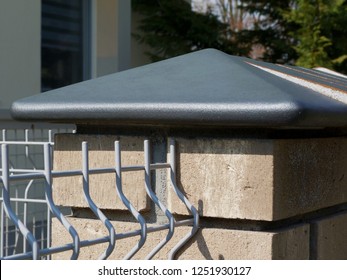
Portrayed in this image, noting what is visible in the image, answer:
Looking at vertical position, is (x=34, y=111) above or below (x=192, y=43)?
below

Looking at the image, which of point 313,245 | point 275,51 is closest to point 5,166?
point 313,245

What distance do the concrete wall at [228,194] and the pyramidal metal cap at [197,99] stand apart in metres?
0.12

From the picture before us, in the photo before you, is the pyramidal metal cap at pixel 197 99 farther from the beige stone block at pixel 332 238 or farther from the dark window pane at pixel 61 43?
the dark window pane at pixel 61 43

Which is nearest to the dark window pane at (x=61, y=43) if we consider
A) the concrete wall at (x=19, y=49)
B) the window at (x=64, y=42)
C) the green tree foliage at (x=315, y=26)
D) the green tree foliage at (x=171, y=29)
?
the window at (x=64, y=42)

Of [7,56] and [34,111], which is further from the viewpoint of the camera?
[7,56]

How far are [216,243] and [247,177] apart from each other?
25 cm

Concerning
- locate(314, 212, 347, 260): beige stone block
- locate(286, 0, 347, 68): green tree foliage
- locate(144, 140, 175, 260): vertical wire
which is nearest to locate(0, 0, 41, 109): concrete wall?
locate(286, 0, 347, 68): green tree foliage

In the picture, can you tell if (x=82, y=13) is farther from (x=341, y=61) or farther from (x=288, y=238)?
(x=288, y=238)

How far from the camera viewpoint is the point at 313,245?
2.58 meters

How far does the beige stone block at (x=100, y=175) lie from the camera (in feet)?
8.05

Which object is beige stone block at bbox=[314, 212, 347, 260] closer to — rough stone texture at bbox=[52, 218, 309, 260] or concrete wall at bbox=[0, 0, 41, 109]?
rough stone texture at bbox=[52, 218, 309, 260]

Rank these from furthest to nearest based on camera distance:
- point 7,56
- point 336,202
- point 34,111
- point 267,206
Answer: point 7,56 → point 336,202 → point 34,111 → point 267,206

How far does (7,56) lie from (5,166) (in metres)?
5.94

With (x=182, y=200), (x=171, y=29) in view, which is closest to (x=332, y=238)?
(x=182, y=200)
